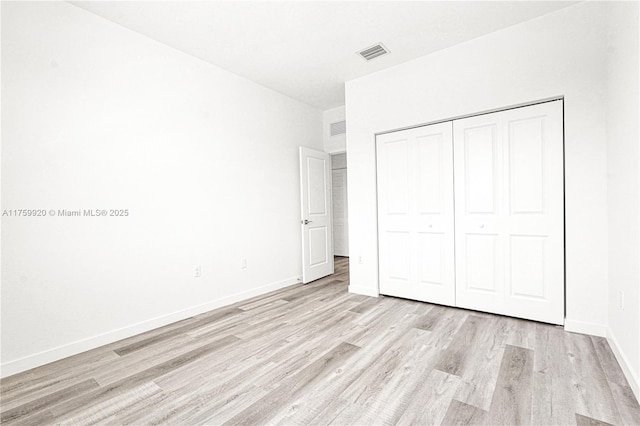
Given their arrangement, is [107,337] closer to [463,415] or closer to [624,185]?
[463,415]

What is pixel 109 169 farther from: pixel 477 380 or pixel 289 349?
pixel 477 380

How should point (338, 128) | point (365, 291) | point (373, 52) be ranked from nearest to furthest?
point (373, 52)
point (365, 291)
point (338, 128)

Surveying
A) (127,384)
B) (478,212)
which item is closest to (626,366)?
(478,212)

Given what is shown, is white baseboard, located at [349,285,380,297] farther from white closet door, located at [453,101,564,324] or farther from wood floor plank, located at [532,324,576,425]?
wood floor plank, located at [532,324,576,425]

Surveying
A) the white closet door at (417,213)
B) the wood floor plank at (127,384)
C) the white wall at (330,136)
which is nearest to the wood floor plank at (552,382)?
the white closet door at (417,213)

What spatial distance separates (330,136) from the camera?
5.10 m

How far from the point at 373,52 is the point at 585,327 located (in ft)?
10.7

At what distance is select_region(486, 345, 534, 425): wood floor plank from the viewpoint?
1527 millimetres

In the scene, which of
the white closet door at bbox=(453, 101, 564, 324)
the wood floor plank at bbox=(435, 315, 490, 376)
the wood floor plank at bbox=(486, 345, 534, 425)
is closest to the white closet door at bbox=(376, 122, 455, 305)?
the white closet door at bbox=(453, 101, 564, 324)

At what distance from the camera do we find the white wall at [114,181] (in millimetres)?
2188

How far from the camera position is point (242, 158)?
3807 mm

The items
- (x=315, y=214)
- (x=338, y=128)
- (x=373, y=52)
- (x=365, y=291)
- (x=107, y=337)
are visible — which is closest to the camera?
(x=107, y=337)

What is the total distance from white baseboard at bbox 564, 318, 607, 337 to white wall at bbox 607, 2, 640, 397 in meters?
0.11

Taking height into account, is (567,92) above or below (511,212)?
above
